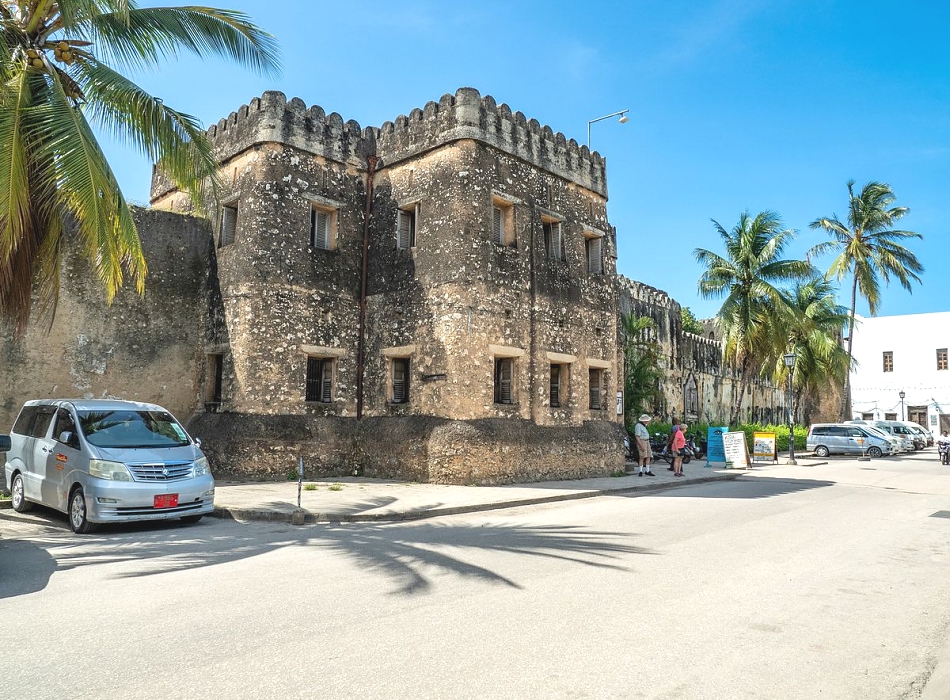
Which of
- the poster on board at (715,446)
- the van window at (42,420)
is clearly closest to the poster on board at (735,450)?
the poster on board at (715,446)

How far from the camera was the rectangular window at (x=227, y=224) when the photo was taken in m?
18.5

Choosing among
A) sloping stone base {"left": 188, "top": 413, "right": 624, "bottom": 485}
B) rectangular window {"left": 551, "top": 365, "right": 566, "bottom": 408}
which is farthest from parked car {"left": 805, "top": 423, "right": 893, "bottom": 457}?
rectangular window {"left": 551, "top": 365, "right": 566, "bottom": 408}

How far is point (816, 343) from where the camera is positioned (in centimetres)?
4025

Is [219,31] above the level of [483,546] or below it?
above

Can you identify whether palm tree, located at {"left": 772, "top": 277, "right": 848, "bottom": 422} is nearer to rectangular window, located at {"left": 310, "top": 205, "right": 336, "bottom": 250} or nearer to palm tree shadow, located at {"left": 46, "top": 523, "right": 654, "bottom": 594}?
rectangular window, located at {"left": 310, "top": 205, "right": 336, "bottom": 250}

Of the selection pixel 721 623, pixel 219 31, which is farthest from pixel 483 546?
pixel 219 31

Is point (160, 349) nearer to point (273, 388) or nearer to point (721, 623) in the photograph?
point (273, 388)

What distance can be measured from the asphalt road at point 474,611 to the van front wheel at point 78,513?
304 mm

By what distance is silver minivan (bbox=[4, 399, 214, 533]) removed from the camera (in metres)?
9.98

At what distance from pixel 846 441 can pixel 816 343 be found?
681 cm

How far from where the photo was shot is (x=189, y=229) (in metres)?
18.6

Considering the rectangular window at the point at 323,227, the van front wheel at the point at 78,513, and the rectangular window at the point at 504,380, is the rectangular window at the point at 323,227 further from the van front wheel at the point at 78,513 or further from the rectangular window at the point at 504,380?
the van front wheel at the point at 78,513

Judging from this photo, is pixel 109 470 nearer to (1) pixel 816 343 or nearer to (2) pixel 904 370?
(1) pixel 816 343

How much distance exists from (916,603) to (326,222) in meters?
15.9
